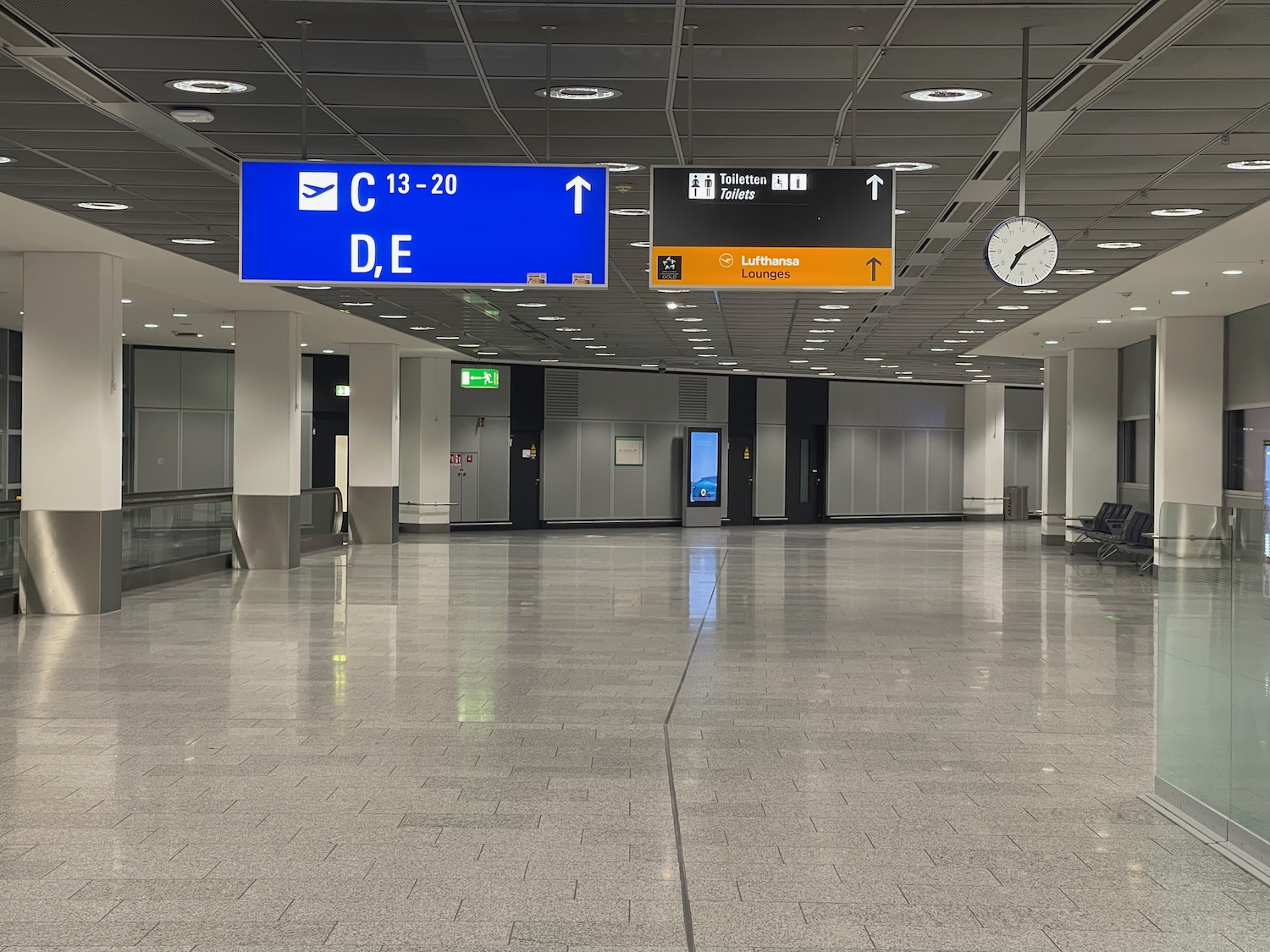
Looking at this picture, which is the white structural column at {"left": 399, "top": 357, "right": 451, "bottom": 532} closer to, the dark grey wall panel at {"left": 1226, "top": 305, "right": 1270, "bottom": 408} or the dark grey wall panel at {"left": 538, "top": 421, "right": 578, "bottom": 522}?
the dark grey wall panel at {"left": 538, "top": 421, "right": 578, "bottom": 522}

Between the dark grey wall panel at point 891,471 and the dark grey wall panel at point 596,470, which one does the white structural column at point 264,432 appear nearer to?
the dark grey wall panel at point 596,470

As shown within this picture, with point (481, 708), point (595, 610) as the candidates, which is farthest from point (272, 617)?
point (481, 708)

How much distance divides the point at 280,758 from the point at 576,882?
2678 mm

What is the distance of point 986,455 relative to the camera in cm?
3900

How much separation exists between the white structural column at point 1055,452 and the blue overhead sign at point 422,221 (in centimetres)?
2073

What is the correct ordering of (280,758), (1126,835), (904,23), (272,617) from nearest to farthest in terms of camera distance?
(1126,835), (904,23), (280,758), (272,617)

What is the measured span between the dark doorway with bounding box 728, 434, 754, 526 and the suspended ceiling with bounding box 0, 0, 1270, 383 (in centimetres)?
2333

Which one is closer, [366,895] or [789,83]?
[366,895]

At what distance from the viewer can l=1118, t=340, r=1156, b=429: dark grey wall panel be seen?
21.8 metres

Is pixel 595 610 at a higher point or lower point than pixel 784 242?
lower

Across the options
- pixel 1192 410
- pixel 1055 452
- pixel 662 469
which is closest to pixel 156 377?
pixel 662 469

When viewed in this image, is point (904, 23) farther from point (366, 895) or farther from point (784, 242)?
point (366, 895)

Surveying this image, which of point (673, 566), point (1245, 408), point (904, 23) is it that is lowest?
point (673, 566)

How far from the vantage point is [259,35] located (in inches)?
258
